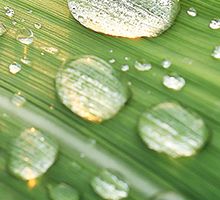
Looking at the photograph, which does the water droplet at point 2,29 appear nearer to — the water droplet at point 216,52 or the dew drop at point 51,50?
the dew drop at point 51,50

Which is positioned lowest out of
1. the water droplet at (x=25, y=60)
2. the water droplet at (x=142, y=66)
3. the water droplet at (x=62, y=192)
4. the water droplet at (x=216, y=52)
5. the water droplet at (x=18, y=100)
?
the water droplet at (x=62, y=192)

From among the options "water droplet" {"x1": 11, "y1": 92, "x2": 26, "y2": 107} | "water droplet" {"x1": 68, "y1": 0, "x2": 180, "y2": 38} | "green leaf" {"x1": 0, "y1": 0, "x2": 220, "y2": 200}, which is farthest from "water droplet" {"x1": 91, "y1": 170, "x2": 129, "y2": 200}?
"water droplet" {"x1": 68, "y1": 0, "x2": 180, "y2": 38}

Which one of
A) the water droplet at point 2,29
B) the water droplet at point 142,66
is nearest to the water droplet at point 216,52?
the water droplet at point 142,66

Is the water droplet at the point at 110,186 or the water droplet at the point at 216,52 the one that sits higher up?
the water droplet at the point at 216,52

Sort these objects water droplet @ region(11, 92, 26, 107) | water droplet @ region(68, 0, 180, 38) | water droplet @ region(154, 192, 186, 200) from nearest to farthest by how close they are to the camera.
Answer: water droplet @ region(154, 192, 186, 200) → water droplet @ region(11, 92, 26, 107) → water droplet @ region(68, 0, 180, 38)

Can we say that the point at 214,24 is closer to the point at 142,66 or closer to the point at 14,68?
the point at 142,66

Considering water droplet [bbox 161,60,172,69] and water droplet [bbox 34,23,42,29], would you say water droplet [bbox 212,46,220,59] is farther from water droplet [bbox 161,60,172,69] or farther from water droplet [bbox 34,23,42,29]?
water droplet [bbox 34,23,42,29]
